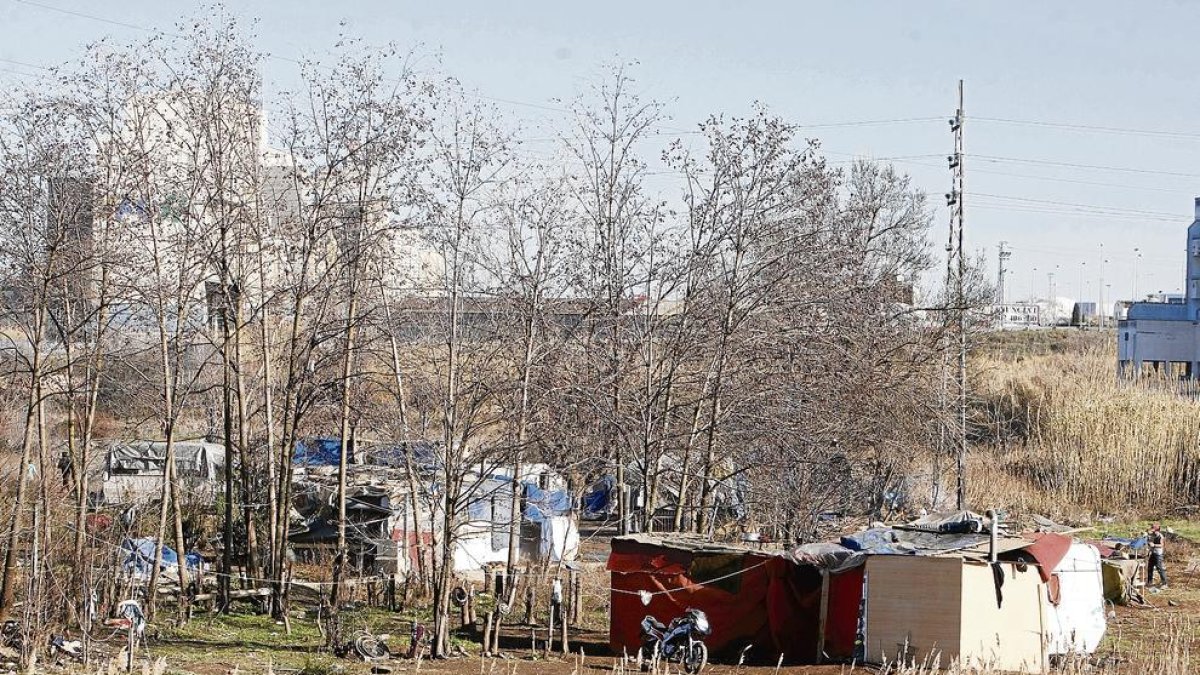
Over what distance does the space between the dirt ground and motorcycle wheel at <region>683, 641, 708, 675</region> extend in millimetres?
521

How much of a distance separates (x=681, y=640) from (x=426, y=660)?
311 cm

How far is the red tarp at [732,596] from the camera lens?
1780 cm

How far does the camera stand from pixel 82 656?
15.0 metres

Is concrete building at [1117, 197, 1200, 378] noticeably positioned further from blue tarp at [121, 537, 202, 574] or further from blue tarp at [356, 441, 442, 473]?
blue tarp at [121, 537, 202, 574]

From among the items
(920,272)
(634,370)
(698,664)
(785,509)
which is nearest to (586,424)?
(634,370)

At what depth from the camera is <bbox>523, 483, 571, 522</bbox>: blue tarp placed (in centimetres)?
2220

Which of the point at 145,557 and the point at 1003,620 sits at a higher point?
the point at 145,557

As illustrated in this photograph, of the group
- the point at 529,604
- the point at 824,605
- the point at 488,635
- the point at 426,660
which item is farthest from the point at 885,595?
the point at 529,604

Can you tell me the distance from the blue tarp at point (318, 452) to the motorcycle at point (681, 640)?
8.23 meters

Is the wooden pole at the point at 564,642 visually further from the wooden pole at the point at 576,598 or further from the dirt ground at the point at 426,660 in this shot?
the wooden pole at the point at 576,598

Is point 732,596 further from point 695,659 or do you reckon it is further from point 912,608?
point 912,608

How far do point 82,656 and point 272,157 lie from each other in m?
8.66

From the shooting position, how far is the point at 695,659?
16109 millimetres

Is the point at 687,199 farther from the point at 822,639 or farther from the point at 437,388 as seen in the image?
the point at 822,639
